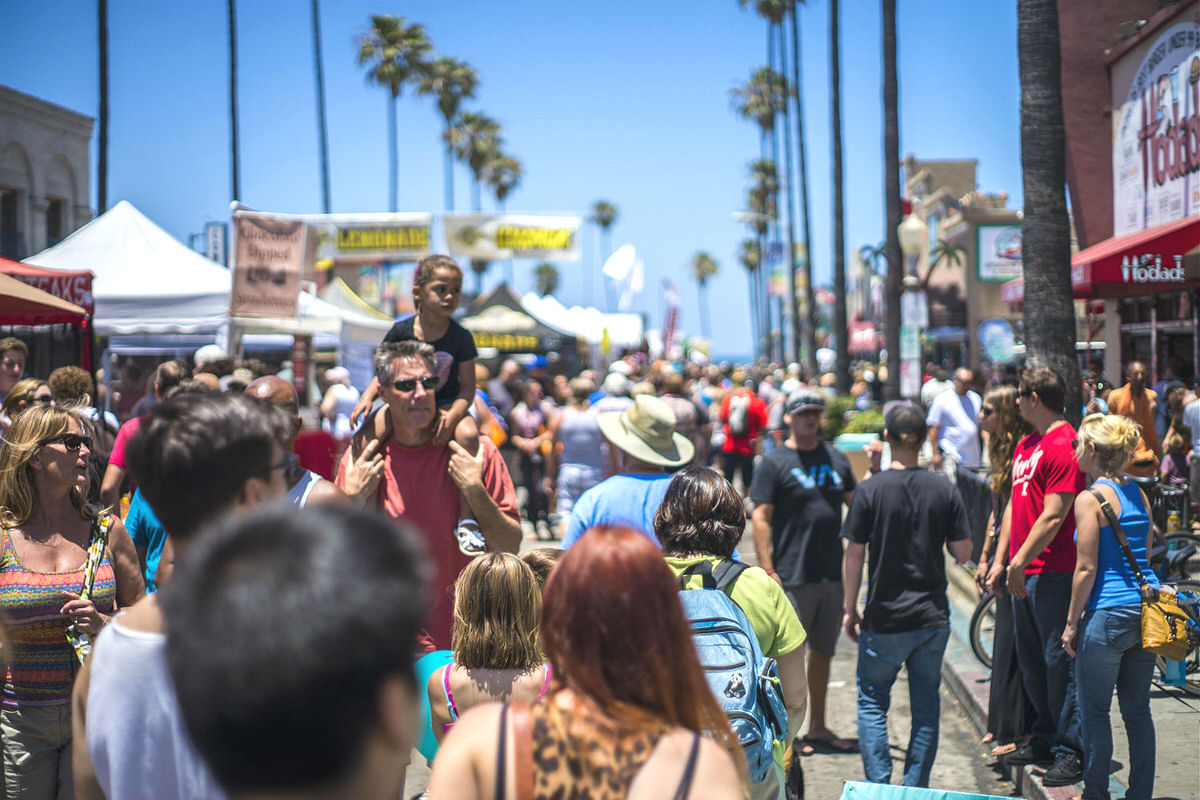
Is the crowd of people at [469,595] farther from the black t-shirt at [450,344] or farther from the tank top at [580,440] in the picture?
the tank top at [580,440]

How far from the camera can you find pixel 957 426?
13016 mm

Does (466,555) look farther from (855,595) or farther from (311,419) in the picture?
(311,419)

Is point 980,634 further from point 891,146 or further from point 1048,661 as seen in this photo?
point 891,146

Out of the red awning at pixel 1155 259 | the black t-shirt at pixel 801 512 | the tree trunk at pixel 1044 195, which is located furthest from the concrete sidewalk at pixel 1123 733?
the red awning at pixel 1155 259

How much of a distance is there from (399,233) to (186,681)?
2004 centimetres

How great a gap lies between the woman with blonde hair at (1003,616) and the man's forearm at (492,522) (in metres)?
2.88

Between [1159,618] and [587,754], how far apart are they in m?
3.77

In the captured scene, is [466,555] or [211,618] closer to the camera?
[211,618]

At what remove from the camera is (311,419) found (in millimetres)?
15359

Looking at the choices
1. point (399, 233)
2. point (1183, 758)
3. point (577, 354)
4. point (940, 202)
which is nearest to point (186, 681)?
point (1183, 758)

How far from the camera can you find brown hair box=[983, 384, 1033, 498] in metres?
6.18

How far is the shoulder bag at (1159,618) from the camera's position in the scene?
4840 millimetres

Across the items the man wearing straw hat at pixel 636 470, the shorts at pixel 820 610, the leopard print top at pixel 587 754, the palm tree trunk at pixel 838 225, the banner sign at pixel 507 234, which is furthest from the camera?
the palm tree trunk at pixel 838 225

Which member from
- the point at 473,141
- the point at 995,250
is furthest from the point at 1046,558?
the point at 473,141
